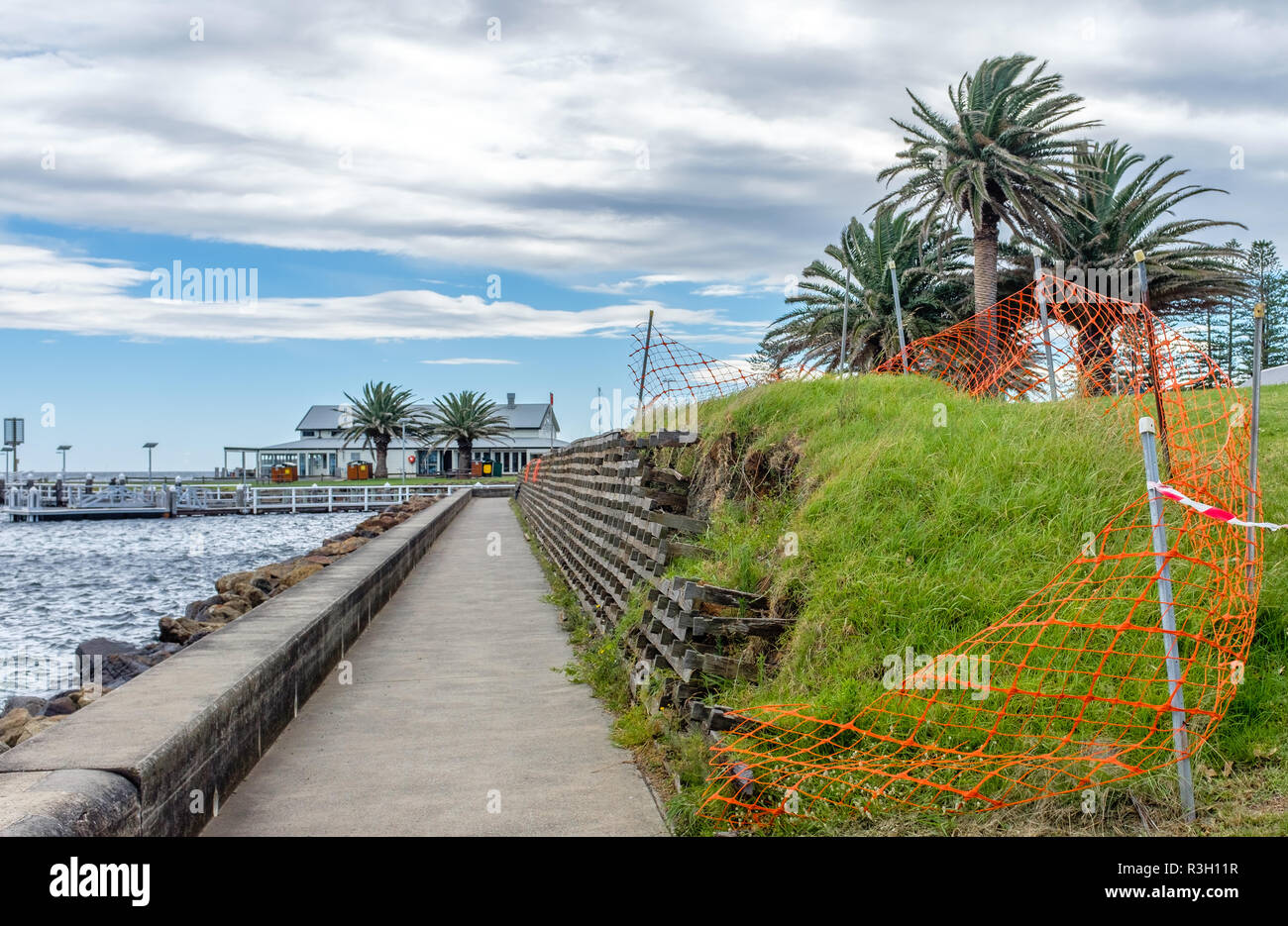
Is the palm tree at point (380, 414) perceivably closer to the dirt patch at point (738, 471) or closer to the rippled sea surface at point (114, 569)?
the rippled sea surface at point (114, 569)

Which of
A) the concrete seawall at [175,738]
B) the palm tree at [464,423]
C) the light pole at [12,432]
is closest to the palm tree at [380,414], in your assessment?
the palm tree at [464,423]

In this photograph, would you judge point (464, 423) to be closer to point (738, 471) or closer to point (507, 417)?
point (507, 417)

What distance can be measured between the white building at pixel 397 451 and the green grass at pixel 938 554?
74442mm

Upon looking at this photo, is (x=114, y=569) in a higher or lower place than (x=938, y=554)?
lower

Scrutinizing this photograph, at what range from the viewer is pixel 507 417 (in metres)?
88.7

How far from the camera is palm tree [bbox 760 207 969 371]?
29.2 metres

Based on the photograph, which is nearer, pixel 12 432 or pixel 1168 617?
pixel 1168 617

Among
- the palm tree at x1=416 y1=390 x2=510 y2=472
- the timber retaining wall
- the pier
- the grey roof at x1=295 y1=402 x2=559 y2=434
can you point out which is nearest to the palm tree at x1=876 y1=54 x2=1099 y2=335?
the timber retaining wall

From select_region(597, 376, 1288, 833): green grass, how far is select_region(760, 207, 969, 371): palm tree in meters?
21.1

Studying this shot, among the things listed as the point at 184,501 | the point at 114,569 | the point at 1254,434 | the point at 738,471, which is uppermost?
the point at 1254,434

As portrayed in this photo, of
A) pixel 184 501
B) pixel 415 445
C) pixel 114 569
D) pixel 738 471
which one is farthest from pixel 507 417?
pixel 738 471

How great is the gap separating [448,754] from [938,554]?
2884mm

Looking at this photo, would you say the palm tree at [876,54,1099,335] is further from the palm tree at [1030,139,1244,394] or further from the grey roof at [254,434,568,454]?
the grey roof at [254,434,568,454]
